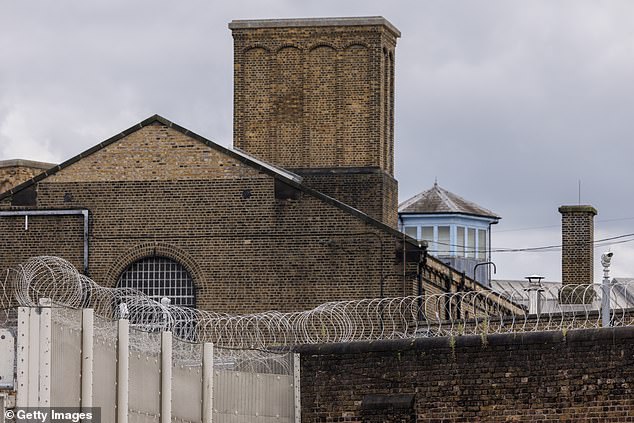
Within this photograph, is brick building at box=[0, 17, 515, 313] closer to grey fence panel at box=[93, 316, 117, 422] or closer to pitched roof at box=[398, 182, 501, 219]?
pitched roof at box=[398, 182, 501, 219]

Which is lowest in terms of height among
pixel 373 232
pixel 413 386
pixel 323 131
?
pixel 413 386

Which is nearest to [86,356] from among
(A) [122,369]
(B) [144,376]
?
(A) [122,369]

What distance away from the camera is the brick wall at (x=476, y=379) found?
2567cm

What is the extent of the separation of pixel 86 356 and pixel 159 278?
21.0 m

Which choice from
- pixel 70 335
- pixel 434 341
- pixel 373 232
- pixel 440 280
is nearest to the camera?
pixel 70 335

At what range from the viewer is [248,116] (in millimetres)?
47438

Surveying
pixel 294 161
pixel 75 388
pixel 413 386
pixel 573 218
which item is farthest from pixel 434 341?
pixel 573 218

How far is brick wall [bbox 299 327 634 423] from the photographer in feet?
84.2

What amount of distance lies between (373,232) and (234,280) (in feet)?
10.9

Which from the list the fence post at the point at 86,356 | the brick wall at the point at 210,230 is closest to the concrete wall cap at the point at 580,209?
the brick wall at the point at 210,230

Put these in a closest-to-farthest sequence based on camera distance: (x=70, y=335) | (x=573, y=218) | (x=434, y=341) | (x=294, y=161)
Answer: (x=70, y=335), (x=434, y=341), (x=294, y=161), (x=573, y=218)

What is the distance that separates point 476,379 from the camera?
26.7 meters

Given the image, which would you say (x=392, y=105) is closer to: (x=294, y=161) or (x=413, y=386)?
(x=294, y=161)

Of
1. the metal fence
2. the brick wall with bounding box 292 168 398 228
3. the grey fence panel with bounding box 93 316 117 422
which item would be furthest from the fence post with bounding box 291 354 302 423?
the brick wall with bounding box 292 168 398 228
